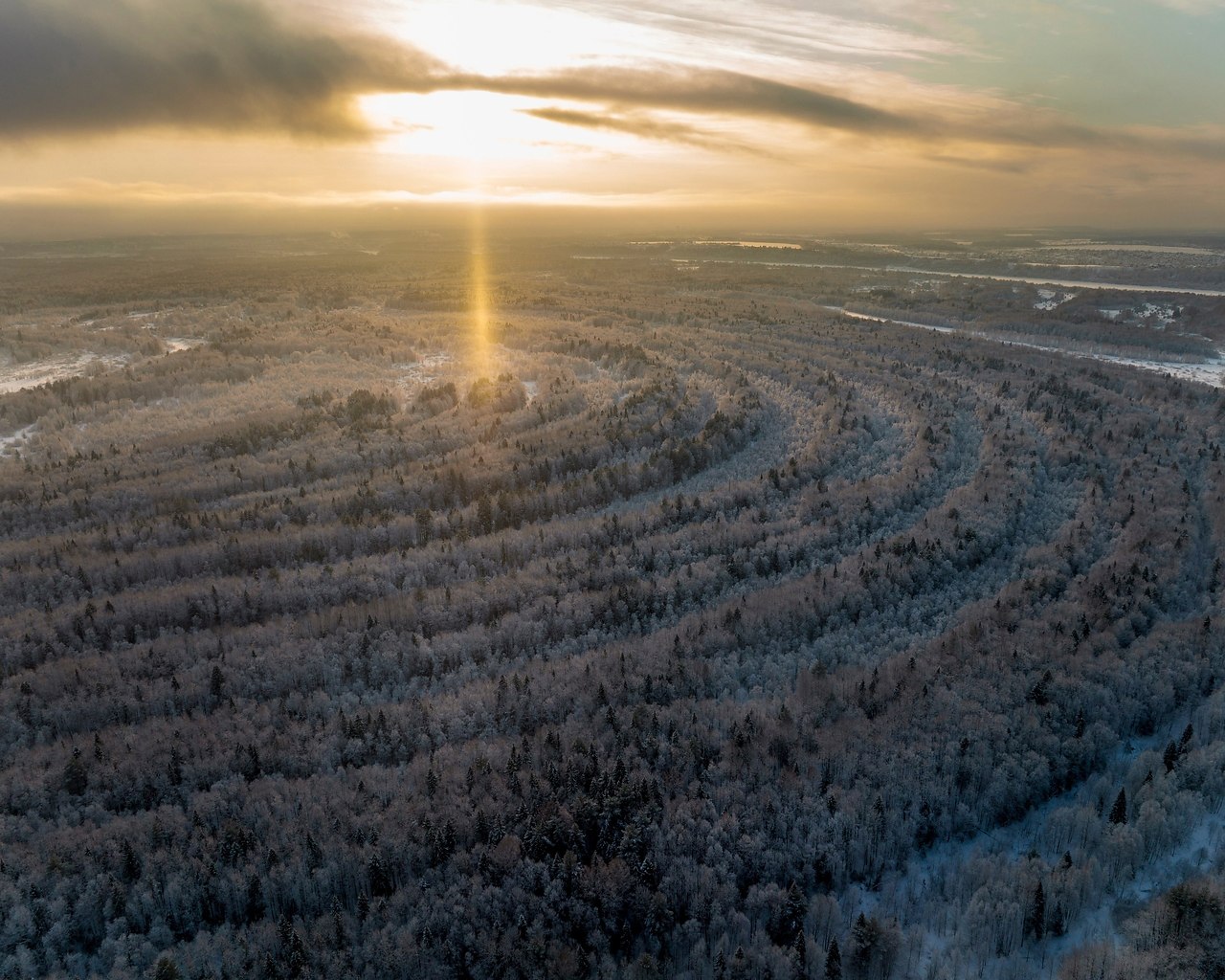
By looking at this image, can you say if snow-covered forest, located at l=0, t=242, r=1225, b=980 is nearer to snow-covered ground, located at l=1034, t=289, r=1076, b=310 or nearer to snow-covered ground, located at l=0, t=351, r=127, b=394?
snow-covered ground, located at l=0, t=351, r=127, b=394

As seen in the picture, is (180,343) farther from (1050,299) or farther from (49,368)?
(1050,299)

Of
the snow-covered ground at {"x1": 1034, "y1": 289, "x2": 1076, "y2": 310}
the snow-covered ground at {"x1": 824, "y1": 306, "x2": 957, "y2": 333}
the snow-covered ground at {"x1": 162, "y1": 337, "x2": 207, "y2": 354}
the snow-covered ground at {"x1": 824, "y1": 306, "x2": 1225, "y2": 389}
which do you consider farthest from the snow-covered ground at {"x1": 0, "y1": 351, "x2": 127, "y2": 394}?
the snow-covered ground at {"x1": 1034, "y1": 289, "x2": 1076, "y2": 310}

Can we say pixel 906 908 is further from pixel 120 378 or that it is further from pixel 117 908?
pixel 120 378

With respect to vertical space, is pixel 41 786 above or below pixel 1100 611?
below

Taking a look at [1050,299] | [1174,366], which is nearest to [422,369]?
[1174,366]

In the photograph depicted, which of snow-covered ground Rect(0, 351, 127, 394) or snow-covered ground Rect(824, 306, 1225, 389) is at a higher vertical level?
snow-covered ground Rect(824, 306, 1225, 389)

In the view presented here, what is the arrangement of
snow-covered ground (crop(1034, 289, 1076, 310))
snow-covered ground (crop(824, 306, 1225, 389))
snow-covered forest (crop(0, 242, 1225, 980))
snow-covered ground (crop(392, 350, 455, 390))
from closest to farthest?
snow-covered forest (crop(0, 242, 1225, 980)) < snow-covered ground (crop(824, 306, 1225, 389)) < snow-covered ground (crop(392, 350, 455, 390)) < snow-covered ground (crop(1034, 289, 1076, 310))

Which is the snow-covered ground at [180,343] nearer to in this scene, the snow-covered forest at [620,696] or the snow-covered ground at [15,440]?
the snow-covered ground at [15,440]

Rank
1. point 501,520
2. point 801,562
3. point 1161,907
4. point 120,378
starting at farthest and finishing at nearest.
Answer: point 120,378, point 501,520, point 801,562, point 1161,907

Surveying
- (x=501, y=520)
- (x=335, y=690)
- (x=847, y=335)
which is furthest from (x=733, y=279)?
(x=335, y=690)
